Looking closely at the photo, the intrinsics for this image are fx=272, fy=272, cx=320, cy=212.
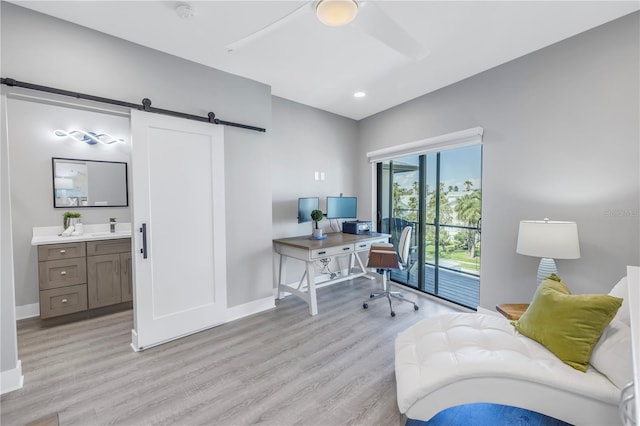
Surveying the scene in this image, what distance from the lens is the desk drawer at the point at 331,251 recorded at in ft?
10.2

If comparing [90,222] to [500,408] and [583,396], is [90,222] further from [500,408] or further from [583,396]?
[583,396]

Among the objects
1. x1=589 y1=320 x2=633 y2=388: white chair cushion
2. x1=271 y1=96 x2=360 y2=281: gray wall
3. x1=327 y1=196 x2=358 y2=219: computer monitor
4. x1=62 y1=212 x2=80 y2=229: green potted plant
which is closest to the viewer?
x1=589 y1=320 x2=633 y2=388: white chair cushion

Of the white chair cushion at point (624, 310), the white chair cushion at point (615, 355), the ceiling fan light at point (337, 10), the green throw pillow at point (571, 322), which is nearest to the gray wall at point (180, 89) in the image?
the ceiling fan light at point (337, 10)

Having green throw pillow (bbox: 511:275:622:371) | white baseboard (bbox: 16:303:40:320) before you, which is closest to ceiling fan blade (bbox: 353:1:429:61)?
green throw pillow (bbox: 511:275:622:371)

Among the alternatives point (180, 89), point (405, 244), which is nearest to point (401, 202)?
point (405, 244)

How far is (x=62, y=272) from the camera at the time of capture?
9.91 feet

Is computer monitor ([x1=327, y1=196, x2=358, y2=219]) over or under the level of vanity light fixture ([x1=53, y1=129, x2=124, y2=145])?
under

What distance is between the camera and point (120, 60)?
7.57ft

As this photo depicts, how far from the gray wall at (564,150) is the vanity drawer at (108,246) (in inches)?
166

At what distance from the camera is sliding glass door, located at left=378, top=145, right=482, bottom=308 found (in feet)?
10.9

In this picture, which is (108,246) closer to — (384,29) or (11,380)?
(11,380)

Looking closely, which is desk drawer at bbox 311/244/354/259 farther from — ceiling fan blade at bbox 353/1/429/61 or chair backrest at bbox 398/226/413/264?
ceiling fan blade at bbox 353/1/429/61

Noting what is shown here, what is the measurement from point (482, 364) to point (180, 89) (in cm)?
322

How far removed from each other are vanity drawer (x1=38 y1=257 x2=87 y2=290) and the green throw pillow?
4.29 meters
